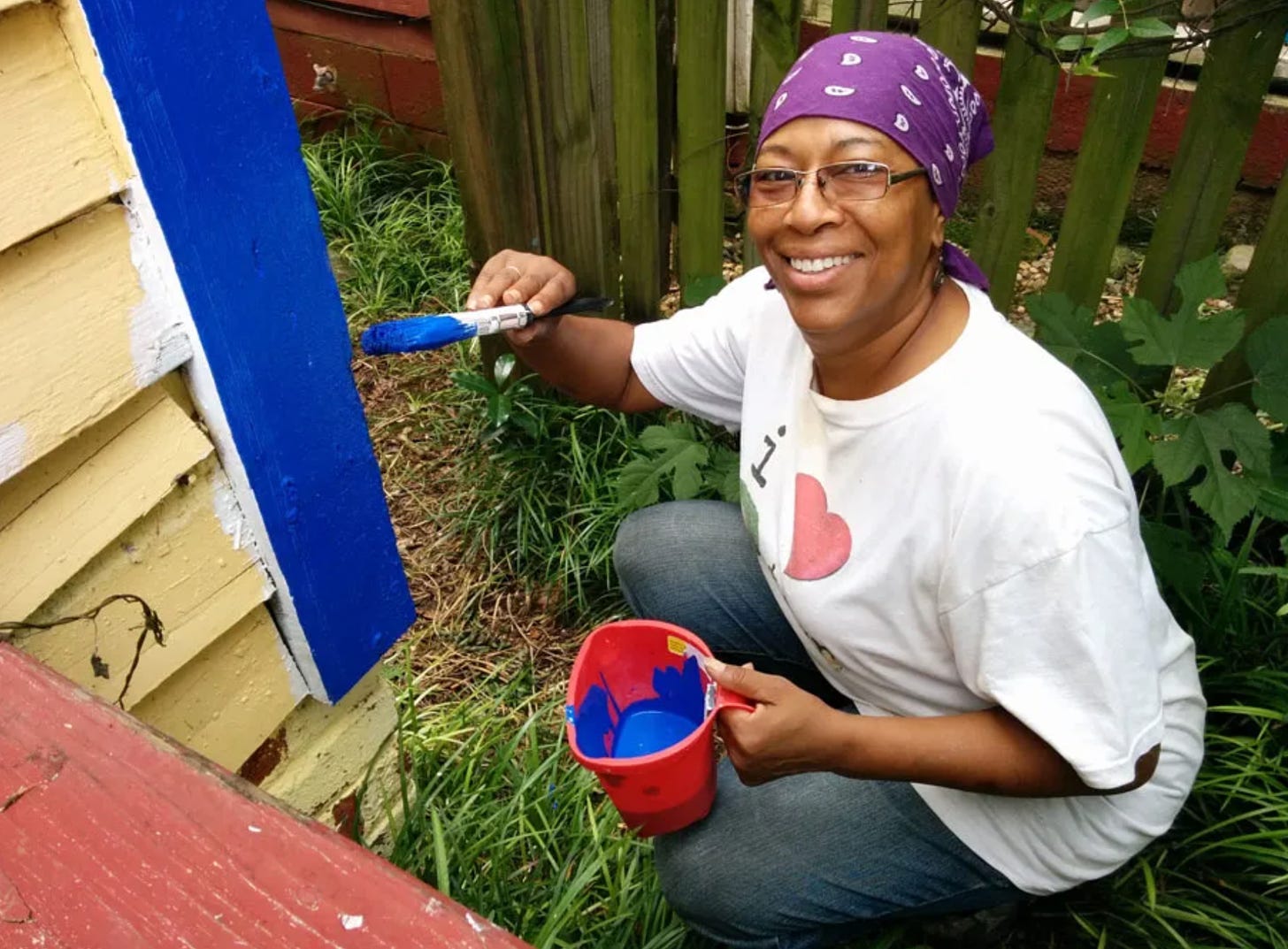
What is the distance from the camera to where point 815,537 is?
1.55 m

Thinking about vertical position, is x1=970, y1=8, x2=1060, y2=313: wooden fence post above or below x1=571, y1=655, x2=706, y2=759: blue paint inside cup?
above

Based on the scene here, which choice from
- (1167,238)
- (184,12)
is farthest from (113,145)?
(1167,238)

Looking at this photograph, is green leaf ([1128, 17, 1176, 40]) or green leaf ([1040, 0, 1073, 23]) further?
green leaf ([1040, 0, 1073, 23])

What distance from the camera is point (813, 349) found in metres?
1.45

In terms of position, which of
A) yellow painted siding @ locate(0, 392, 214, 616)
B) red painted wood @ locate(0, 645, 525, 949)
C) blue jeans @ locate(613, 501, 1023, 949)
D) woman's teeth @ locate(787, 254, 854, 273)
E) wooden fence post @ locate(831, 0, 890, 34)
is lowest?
blue jeans @ locate(613, 501, 1023, 949)

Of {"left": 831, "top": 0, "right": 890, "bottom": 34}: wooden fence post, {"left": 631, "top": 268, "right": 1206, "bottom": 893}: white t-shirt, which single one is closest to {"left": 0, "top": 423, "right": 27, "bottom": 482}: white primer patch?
{"left": 631, "top": 268, "right": 1206, "bottom": 893}: white t-shirt

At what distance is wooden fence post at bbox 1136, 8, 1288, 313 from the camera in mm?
1923

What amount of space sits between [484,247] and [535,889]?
1573mm

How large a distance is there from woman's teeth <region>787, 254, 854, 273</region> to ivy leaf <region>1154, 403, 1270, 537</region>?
92 centimetres

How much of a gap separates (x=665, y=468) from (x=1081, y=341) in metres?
0.92

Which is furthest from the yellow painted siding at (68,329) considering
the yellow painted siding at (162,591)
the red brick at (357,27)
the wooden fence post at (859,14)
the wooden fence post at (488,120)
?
the red brick at (357,27)

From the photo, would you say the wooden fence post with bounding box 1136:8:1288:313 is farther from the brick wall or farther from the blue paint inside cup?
the brick wall

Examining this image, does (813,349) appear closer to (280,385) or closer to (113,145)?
(280,385)

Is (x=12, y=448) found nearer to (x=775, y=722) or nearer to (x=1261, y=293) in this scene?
(x=775, y=722)
